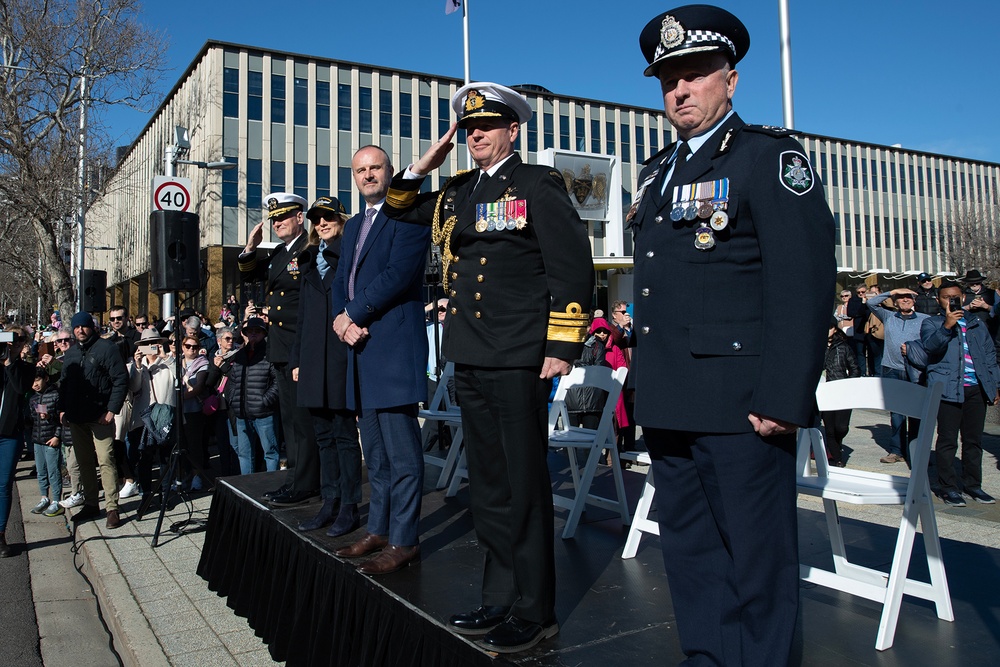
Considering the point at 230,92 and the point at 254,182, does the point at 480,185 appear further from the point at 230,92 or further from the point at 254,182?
the point at 230,92

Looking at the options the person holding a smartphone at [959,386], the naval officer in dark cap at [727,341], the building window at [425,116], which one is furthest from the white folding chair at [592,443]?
the building window at [425,116]

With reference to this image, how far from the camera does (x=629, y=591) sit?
323cm

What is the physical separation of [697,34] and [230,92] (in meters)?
38.6

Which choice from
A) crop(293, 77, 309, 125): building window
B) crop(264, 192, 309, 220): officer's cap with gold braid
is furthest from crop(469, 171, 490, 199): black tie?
crop(293, 77, 309, 125): building window

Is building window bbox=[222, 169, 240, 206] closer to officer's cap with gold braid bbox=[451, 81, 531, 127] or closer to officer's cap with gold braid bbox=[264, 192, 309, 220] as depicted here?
officer's cap with gold braid bbox=[264, 192, 309, 220]

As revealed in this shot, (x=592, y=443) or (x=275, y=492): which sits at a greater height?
(x=592, y=443)

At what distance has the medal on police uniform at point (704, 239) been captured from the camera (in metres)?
2.23

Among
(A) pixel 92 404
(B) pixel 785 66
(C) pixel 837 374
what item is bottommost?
(A) pixel 92 404

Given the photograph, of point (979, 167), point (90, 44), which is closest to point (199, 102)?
point (90, 44)

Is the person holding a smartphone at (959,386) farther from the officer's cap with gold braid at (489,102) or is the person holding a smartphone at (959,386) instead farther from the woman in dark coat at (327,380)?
the officer's cap with gold braid at (489,102)

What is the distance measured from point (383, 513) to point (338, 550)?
10.6 inches

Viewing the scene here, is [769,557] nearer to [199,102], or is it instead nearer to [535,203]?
[535,203]

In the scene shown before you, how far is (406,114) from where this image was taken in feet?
135

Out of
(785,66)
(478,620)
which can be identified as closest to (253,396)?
(478,620)
